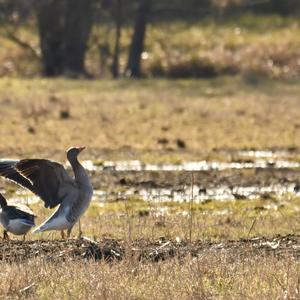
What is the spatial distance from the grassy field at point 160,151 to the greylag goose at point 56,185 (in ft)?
1.69

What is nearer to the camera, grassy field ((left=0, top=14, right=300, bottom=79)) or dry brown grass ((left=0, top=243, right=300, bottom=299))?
dry brown grass ((left=0, top=243, right=300, bottom=299))

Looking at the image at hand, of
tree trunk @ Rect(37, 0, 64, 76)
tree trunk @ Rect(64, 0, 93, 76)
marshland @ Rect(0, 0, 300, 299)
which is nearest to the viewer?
marshland @ Rect(0, 0, 300, 299)

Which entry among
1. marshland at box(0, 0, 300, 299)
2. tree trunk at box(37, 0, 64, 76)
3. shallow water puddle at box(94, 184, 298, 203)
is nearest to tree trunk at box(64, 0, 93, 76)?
tree trunk at box(37, 0, 64, 76)

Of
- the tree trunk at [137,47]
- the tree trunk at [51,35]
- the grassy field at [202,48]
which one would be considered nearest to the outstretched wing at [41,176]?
the grassy field at [202,48]

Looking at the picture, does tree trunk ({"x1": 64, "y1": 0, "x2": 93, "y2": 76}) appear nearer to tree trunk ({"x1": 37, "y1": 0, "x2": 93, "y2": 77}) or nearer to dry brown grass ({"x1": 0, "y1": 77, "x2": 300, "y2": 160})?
tree trunk ({"x1": 37, "y1": 0, "x2": 93, "y2": 77})

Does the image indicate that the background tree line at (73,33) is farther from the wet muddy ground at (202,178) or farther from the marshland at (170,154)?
the wet muddy ground at (202,178)

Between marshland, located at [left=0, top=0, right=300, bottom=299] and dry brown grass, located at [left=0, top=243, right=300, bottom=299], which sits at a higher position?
dry brown grass, located at [left=0, top=243, right=300, bottom=299]

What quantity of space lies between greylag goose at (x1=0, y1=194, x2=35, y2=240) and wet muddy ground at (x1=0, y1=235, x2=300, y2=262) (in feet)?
1.41

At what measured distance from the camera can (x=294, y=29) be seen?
159ft

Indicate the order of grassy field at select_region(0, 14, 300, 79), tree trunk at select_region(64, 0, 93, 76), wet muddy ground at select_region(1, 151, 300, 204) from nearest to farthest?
wet muddy ground at select_region(1, 151, 300, 204), grassy field at select_region(0, 14, 300, 79), tree trunk at select_region(64, 0, 93, 76)

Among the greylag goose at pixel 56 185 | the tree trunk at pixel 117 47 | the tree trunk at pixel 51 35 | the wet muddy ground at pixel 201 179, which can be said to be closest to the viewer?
the greylag goose at pixel 56 185

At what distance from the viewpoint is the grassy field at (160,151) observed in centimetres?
948

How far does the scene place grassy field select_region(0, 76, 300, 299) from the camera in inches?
373

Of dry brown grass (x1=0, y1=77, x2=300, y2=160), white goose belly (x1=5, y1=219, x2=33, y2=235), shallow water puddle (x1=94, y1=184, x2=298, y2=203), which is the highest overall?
white goose belly (x1=5, y1=219, x2=33, y2=235)
